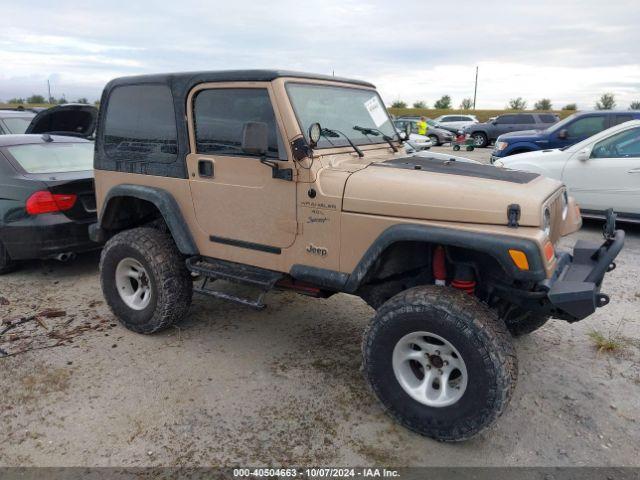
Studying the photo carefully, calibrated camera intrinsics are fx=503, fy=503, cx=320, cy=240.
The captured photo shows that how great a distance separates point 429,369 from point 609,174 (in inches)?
224

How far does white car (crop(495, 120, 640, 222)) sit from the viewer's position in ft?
22.9

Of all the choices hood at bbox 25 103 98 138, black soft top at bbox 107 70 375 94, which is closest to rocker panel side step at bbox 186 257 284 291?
black soft top at bbox 107 70 375 94

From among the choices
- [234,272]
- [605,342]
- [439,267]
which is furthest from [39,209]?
[605,342]

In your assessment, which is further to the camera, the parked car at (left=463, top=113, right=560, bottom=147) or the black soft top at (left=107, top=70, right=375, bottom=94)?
the parked car at (left=463, top=113, right=560, bottom=147)

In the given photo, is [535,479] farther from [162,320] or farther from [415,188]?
[162,320]

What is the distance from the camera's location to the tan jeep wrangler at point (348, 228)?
2.72 m

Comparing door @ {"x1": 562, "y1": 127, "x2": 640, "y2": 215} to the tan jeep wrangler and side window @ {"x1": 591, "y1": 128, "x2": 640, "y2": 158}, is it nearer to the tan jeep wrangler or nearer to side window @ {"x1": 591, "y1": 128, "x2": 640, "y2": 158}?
side window @ {"x1": 591, "y1": 128, "x2": 640, "y2": 158}

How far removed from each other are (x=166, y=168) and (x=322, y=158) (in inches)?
52.4

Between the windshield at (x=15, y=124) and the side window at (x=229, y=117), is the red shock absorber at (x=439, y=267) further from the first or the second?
the windshield at (x=15, y=124)

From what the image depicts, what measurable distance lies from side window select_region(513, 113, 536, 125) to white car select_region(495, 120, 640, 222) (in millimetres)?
15365

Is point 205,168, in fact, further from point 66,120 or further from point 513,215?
point 66,120

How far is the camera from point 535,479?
2.59 metres

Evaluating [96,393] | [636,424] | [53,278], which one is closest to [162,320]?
[96,393]

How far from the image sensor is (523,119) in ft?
71.7
